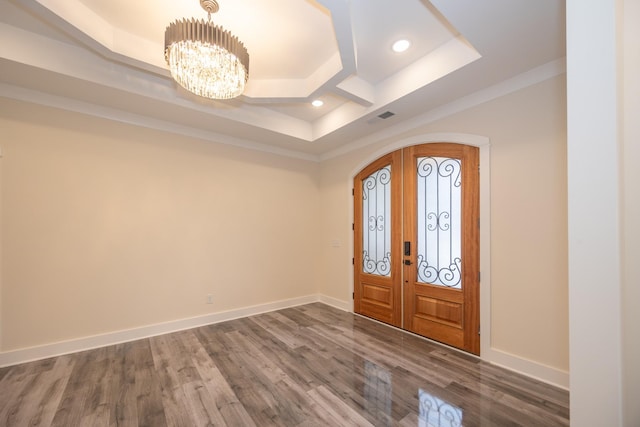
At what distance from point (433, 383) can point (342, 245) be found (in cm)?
261

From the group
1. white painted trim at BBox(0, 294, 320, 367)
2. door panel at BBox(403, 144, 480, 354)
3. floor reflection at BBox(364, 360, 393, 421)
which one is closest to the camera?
floor reflection at BBox(364, 360, 393, 421)

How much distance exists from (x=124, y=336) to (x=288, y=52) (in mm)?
3903

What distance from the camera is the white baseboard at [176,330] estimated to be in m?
2.40

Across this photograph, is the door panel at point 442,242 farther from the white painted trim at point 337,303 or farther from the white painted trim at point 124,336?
the white painted trim at point 124,336

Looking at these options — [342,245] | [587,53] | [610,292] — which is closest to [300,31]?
[587,53]

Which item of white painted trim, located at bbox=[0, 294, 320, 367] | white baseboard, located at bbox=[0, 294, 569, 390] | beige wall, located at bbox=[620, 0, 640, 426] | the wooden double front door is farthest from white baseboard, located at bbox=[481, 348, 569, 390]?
white painted trim, located at bbox=[0, 294, 320, 367]

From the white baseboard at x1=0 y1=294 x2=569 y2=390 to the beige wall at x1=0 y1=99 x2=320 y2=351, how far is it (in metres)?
0.07

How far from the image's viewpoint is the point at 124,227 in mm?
3330

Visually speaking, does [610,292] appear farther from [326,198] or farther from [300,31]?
[326,198]

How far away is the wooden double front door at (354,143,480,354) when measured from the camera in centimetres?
296

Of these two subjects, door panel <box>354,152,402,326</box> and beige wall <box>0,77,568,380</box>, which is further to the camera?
door panel <box>354,152,402,326</box>

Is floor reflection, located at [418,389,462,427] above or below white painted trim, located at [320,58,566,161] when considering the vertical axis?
below

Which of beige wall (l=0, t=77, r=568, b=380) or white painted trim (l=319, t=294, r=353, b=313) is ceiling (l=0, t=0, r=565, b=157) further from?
white painted trim (l=319, t=294, r=353, b=313)

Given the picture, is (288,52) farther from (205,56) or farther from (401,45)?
(401,45)
